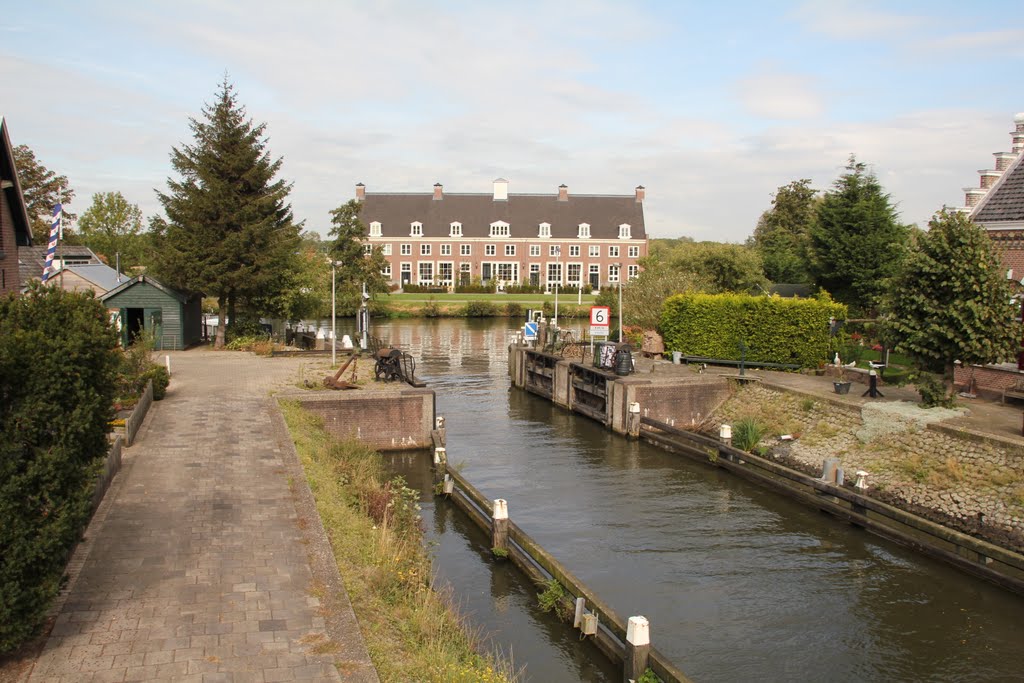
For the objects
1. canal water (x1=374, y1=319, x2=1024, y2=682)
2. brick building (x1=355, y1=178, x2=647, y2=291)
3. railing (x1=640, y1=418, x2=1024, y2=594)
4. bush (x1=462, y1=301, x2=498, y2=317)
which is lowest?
canal water (x1=374, y1=319, x2=1024, y2=682)

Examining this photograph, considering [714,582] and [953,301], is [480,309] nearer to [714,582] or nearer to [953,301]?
[953,301]

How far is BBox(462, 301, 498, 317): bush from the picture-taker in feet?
246

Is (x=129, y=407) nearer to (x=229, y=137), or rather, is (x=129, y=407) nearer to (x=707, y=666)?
(x=707, y=666)

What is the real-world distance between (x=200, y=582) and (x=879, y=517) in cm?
1400

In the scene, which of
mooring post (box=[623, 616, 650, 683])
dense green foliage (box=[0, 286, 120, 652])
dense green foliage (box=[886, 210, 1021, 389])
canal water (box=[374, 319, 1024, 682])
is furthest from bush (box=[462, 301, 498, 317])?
dense green foliage (box=[0, 286, 120, 652])

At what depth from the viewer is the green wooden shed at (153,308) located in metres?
31.9

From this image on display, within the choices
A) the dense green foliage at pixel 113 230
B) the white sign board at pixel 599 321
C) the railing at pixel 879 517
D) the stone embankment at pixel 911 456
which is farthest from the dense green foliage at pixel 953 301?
the dense green foliage at pixel 113 230

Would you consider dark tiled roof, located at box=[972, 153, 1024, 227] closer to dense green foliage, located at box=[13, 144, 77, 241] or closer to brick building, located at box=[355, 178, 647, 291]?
dense green foliage, located at box=[13, 144, 77, 241]

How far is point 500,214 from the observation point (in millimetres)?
92375

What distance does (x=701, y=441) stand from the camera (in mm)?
22828

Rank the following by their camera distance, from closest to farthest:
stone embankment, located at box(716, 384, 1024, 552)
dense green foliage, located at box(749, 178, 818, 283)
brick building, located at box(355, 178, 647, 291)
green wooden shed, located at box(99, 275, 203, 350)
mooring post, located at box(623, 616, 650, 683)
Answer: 1. mooring post, located at box(623, 616, 650, 683)
2. stone embankment, located at box(716, 384, 1024, 552)
3. green wooden shed, located at box(99, 275, 203, 350)
4. dense green foliage, located at box(749, 178, 818, 283)
5. brick building, located at box(355, 178, 647, 291)

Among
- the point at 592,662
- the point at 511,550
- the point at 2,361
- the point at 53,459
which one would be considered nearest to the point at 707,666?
the point at 592,662

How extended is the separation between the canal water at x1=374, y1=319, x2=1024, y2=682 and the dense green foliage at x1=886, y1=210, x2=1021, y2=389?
5.24 metres

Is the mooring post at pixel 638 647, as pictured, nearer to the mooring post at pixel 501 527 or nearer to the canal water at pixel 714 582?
the canal water at pixel 714 582
